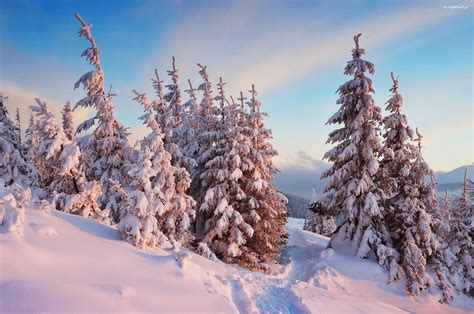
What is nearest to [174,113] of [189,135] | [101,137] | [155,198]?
[189,135]

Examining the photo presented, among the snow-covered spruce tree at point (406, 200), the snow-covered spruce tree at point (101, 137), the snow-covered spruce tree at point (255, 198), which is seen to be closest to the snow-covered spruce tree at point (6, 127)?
the snow-covered spruce tree at point (101, 137)

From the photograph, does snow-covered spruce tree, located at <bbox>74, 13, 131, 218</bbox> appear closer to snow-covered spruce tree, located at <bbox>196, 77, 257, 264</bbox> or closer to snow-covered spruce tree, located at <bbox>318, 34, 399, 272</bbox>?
snow-covered spruce tree, located at <bbox>196, 77, 257, 264</bbox>

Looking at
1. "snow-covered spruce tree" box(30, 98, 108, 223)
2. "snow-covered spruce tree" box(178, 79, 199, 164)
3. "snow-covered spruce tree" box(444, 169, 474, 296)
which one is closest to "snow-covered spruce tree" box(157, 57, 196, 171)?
"snow-covered spruce tree" box(178, 79, 199, 164)

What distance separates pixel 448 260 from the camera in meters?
20.2

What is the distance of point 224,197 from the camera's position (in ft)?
65.9

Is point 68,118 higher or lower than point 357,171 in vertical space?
higher

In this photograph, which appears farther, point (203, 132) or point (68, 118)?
point (68, 118)

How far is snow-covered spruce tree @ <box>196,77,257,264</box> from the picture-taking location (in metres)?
19.4

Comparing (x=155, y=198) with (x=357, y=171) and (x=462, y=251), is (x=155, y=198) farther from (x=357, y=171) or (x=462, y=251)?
(x=462, y=251)

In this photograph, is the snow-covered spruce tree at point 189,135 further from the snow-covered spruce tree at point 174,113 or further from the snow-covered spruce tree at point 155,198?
the snow-covered spruce tree at point 155,198

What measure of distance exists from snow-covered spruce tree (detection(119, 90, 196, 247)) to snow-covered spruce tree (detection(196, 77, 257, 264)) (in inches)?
→ 76.5

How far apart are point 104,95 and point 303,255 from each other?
667 inches

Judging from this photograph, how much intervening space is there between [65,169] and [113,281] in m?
5.99

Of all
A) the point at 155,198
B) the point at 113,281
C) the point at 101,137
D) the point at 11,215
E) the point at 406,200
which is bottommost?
the point at 113,281
